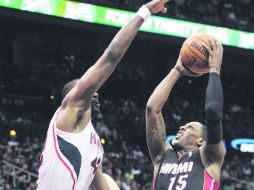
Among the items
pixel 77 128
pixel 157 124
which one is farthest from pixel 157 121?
pixel 77 128

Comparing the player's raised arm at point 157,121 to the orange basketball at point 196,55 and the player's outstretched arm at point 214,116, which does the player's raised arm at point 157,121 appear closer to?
the orange basketball at point 196,55

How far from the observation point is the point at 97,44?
2125cm

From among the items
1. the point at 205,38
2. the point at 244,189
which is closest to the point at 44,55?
the point at 244,189

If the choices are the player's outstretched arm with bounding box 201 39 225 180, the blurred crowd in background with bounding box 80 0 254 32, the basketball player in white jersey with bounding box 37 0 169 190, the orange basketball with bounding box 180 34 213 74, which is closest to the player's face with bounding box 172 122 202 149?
the player's outstretched arm with bounding box 201 39 225 180

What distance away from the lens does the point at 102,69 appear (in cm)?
342

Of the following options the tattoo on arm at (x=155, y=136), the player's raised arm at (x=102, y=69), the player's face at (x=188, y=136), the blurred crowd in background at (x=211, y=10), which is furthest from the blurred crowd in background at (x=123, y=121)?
the player's raised arm at (x=102, y=69)

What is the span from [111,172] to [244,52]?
24.9ft

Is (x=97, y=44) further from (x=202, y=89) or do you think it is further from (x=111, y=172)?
(x=111, y=172)

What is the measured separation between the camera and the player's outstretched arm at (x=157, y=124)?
14.4 ft

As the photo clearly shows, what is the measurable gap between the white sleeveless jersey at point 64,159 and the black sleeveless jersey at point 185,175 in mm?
824

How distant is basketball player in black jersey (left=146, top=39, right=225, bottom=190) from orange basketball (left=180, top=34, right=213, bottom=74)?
67 mm

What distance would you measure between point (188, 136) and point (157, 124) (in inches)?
10.7

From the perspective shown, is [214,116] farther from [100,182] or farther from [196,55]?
[100,182]

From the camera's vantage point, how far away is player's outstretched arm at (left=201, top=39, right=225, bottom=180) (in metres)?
3.78
